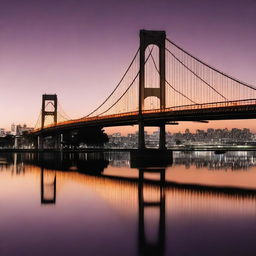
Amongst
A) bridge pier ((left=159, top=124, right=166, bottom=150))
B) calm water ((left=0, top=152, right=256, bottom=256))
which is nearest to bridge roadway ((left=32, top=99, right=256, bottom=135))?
bridge pier ((left=159, top=124, right=166, bottom=150))

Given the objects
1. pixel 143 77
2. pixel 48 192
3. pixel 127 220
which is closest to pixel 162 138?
pixel 143 77

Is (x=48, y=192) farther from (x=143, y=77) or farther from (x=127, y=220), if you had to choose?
(x=143, y=77)

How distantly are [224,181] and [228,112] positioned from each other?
26.2 feet

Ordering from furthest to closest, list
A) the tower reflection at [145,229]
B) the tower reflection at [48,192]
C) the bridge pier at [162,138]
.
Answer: the bridge pier at [162,138] → the tower reflection at [48,192] → the tower reflection at [145,229]

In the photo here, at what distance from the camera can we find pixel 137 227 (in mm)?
16062

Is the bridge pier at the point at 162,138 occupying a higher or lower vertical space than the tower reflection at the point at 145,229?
higher

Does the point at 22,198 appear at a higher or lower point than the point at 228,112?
lower

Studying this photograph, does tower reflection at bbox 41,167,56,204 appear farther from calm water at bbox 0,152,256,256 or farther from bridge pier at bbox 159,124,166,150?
bridge pier at bbox 159,124,166,150

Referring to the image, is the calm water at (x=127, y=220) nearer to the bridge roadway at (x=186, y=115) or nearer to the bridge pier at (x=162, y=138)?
the bridge roadway at (x=186, y=115)

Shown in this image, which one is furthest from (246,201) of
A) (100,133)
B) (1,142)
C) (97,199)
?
(1,142)

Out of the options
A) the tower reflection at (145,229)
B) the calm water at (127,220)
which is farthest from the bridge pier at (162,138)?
the tower reflection at (145,229)

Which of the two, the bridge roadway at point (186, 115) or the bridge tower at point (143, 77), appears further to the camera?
the bridge tower at point (143, 77)

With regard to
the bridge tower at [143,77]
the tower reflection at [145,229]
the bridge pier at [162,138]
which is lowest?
the tower reflection at [145,229]

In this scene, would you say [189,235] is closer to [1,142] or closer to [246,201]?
[246,201]
